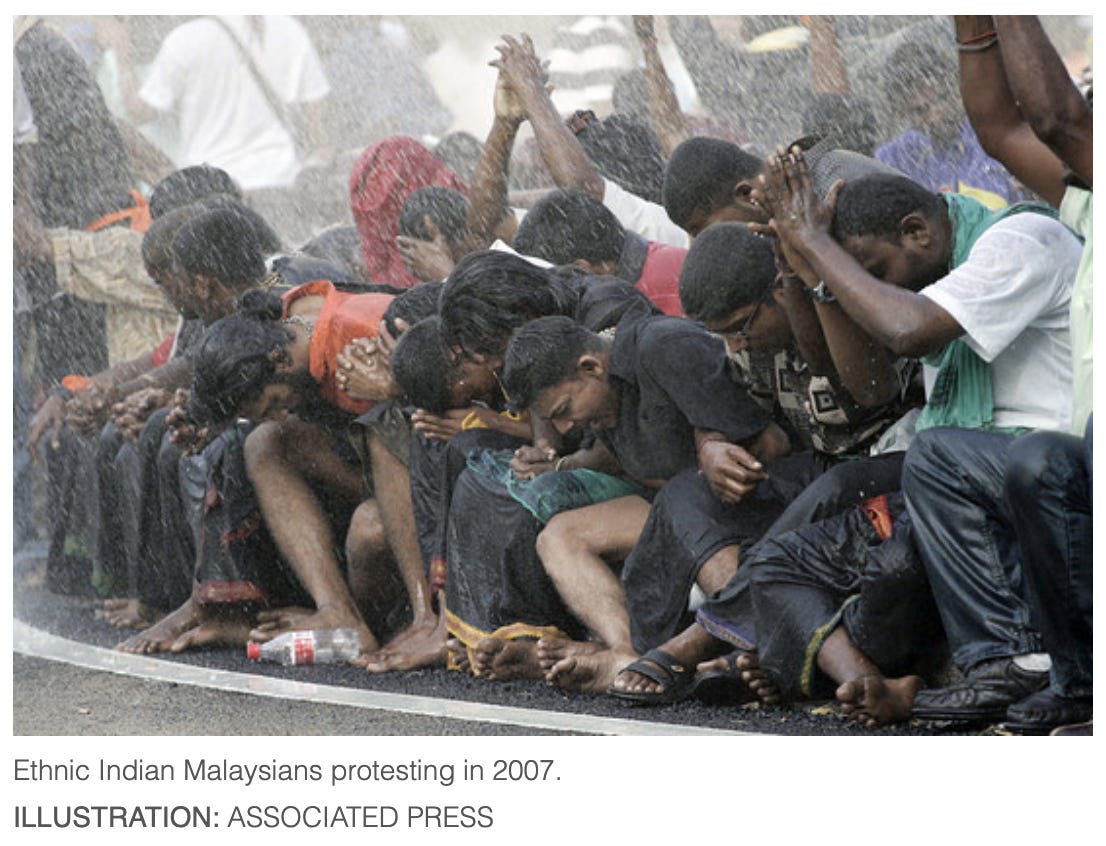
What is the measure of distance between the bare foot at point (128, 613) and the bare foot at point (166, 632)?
0.39 meters

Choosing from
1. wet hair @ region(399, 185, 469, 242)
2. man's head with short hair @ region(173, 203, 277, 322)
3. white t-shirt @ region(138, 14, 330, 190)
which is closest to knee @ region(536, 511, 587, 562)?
wet hair @ region(399, 185, 469, 242)

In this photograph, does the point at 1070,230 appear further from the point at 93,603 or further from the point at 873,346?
the point at 93,603

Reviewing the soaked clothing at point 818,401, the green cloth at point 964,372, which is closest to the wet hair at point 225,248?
the soaked clothing at point 818,401

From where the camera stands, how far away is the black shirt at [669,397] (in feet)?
20.3

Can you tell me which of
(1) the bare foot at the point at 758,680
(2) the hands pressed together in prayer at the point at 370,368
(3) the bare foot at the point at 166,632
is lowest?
(3) the bare foot at the point at 166,632

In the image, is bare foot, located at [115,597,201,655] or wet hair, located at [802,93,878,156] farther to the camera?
bare foot, located at [115,597,201,655]

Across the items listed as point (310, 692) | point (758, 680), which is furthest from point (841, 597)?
point (310, 692)

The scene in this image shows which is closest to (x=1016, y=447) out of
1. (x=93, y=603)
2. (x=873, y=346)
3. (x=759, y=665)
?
(x=873, y=346)

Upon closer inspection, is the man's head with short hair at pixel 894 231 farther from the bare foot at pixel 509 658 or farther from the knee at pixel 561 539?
the bare foot at pixel 509 658

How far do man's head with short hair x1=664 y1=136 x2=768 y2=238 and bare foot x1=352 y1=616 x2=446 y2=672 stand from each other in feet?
5.07

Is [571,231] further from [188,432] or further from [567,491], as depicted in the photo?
[188,432]

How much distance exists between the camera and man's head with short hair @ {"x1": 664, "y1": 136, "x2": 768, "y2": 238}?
6.73 metres

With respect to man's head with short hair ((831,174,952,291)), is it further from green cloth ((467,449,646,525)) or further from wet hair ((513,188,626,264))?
wet hair ((513,188,626,264))
